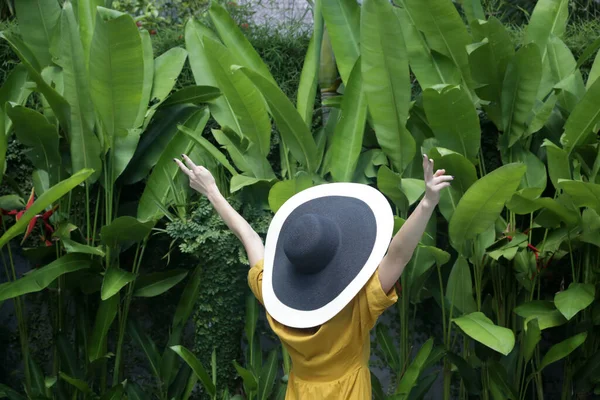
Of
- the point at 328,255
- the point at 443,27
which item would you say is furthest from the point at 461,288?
the point at 328,255

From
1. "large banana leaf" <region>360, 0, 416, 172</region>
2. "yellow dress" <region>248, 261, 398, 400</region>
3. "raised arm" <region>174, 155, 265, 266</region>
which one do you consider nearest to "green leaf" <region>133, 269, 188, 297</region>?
"large banana leaf" <region>360, 0, 416, 172</region>

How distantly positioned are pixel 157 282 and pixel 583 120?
89.8 inches

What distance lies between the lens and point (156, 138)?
14.2ft

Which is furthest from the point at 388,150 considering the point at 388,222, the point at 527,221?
the point at 388,222

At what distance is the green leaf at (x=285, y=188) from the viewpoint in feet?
12.3

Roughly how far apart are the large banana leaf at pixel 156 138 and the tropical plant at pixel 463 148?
19 cm

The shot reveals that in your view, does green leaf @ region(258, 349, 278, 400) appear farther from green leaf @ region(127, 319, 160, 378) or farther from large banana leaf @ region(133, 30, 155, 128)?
large banana leaf @ region(133, 30, 155, 128)

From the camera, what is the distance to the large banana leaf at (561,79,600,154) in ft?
11.9

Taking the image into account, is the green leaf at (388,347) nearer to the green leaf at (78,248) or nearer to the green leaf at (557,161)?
the green leaf at (557,161)

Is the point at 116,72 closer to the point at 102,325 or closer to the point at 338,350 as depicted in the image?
the point at 102,325

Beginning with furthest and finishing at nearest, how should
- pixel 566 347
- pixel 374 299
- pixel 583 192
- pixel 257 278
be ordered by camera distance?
pixel 566 347, pixel 583 192, pixel 257 278, pixel 374 299

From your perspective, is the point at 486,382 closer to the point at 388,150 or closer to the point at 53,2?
the point at 388,150

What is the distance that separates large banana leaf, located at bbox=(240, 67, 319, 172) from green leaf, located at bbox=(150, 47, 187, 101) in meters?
0.70

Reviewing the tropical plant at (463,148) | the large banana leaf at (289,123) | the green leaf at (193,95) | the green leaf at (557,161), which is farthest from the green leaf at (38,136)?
the green leaf at (557,161)
